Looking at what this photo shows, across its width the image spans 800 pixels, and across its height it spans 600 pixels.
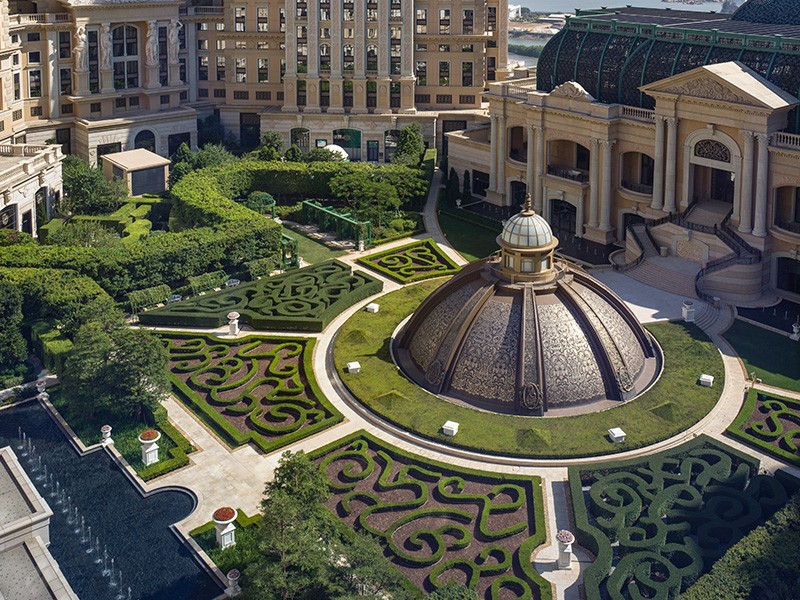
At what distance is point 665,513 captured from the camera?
190ft

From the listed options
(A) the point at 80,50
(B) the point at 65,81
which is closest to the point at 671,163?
(A) the point at 80,50

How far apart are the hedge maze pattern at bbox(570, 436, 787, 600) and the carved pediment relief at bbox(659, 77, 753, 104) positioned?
3562 centimetres

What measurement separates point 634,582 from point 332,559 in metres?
15.3

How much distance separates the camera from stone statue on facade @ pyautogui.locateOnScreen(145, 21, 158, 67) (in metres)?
129

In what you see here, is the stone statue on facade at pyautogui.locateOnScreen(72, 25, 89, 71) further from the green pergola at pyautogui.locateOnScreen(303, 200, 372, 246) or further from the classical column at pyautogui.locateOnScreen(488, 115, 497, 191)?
the classical column at pyautogui.locateOnScreen(488, 115, 497, 191)

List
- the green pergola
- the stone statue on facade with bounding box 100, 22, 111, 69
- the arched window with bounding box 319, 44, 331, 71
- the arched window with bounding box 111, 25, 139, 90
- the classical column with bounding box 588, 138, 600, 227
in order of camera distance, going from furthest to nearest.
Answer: the arched window with bounding box 319, 44, 331, 71 < the arched window with bounding box 111, 25, 139, 90 < the stone statue on facade with bounding box 100, 22, 111, 69 < the green pergola < the classical column with bounding box 588, 138, 600, 227

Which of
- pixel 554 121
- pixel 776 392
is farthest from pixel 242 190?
pixel 776 392

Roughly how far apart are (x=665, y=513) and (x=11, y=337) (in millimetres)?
47983

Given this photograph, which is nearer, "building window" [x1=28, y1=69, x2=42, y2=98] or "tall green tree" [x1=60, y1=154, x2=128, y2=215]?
"tall green tree" [x1=60, y1=154, x2=128, y2=215]

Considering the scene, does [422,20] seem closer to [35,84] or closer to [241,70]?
[241,70]

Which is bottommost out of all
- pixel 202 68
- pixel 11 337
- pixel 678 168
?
pixel 11 337

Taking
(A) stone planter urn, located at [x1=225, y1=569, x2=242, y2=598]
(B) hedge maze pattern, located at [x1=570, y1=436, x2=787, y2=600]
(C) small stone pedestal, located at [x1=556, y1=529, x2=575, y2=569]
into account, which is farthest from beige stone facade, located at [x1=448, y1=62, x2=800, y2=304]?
(A) stone planter urn, located at [x1=225, y1=569, x2=242, y2=598]

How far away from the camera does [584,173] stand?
105625 mm

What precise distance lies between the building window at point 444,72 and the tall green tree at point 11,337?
72.8 meters
